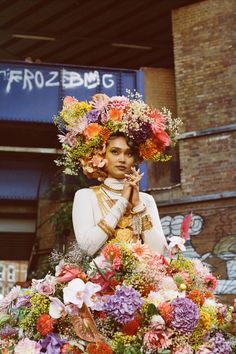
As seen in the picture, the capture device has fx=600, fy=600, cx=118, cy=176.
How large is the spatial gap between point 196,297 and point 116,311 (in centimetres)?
57

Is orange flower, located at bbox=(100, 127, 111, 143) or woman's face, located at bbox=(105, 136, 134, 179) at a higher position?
orange flower, located at bbox=(100, 127, 111, 143)

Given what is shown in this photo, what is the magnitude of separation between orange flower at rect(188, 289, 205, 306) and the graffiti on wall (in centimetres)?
826

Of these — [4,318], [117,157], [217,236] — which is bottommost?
[217,236]

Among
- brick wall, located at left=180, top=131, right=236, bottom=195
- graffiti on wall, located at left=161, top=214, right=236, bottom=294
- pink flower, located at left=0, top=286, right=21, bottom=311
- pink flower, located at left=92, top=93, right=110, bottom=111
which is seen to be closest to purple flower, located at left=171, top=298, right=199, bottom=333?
pink flower, located at left=0, top=286, right=21, bottom=311

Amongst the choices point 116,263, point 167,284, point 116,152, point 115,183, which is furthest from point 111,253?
point 116,152

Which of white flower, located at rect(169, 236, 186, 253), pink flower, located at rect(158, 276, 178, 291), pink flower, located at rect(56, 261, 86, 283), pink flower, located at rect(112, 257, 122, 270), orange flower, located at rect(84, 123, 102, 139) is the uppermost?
orange flower, located at rect(84, 123, 102, 139)

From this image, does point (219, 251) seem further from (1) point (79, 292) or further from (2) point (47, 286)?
(1) point (79, 292)

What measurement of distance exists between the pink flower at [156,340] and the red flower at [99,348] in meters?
0.21

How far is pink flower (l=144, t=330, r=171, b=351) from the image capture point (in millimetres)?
3053

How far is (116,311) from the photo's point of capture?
304 centimetres

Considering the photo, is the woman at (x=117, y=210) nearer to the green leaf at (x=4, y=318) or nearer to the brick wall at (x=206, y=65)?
the green leaf at (x=4, y=318)

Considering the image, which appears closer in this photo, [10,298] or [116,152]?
[10,298]

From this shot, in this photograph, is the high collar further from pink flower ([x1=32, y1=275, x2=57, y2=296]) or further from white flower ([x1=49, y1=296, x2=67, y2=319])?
white flower ([x1=49, y1=296, x2=67, y2=319])

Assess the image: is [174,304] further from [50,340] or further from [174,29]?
[174,29]
